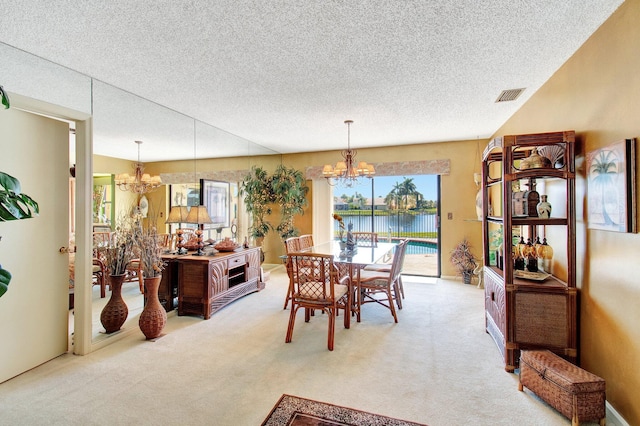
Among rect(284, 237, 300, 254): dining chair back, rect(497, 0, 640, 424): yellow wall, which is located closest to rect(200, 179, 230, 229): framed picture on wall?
rect(284, 237, 300, 254): dining chair back

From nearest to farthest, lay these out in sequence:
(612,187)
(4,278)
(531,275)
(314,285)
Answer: (4,278) → (612,187) → (531,275) → (314,285)

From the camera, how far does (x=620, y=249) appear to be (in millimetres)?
1854

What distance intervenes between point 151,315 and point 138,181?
5.20 feet

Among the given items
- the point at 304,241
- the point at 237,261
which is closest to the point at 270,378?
the point at 237,261

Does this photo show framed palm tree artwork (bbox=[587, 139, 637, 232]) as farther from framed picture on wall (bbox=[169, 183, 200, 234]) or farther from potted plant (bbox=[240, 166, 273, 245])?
potted plant (bbox=[240, 166, 273, 245])

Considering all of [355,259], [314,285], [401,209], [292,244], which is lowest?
[314,285]

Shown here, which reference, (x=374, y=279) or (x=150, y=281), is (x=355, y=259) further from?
(x=150, y=281)

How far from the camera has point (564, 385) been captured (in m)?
1.87

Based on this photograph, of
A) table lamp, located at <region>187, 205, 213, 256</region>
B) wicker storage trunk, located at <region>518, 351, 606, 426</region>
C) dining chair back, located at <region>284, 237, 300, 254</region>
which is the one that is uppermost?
table lamp, located at <region>187, 205, 213, 256</region>

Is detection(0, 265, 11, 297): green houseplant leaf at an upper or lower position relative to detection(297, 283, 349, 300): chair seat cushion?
upper

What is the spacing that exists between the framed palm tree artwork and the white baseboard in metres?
1.15

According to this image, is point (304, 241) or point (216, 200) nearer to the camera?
point (304, 241)

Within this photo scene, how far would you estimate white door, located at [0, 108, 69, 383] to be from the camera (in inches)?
95.4

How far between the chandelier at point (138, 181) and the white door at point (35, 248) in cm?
56
